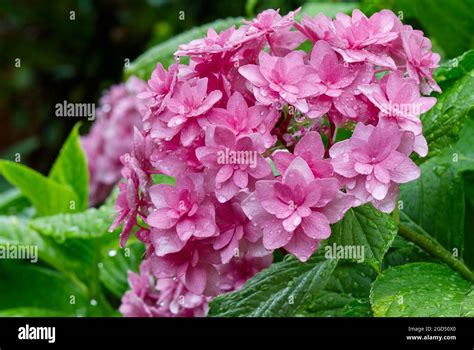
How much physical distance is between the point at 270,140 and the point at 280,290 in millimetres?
279

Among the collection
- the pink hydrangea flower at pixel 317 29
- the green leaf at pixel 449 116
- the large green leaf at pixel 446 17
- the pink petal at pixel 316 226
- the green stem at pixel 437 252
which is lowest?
the green stem at pixel 437 252

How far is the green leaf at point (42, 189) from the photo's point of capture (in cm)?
173

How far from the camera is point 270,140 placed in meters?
0.97

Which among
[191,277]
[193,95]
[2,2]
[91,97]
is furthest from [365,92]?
[2,2]

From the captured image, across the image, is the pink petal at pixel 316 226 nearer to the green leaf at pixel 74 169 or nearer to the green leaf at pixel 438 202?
the green leaf at pixel 438 202

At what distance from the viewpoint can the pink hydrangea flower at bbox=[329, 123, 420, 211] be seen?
0.96 meters

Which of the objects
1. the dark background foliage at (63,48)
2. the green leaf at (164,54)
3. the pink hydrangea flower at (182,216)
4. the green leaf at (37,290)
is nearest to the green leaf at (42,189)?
the green leaf at (37,290)

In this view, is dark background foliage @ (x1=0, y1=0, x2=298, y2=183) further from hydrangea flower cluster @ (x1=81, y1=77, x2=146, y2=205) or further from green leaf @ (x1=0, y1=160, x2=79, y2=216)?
green leaf @ (x1=0, y1=160, x2=79, y2=216)

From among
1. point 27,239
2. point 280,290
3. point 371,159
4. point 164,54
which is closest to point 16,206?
point 27,239

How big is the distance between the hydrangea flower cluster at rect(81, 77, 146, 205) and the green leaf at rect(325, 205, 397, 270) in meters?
1.15

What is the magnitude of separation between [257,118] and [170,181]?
0.42m

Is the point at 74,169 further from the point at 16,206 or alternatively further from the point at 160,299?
the point at 160,299

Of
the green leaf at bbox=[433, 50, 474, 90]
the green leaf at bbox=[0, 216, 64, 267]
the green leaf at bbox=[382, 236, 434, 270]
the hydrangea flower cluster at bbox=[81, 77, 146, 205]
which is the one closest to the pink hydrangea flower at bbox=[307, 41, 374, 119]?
the green leaf at bbox=[433, 50, 474, 90]
